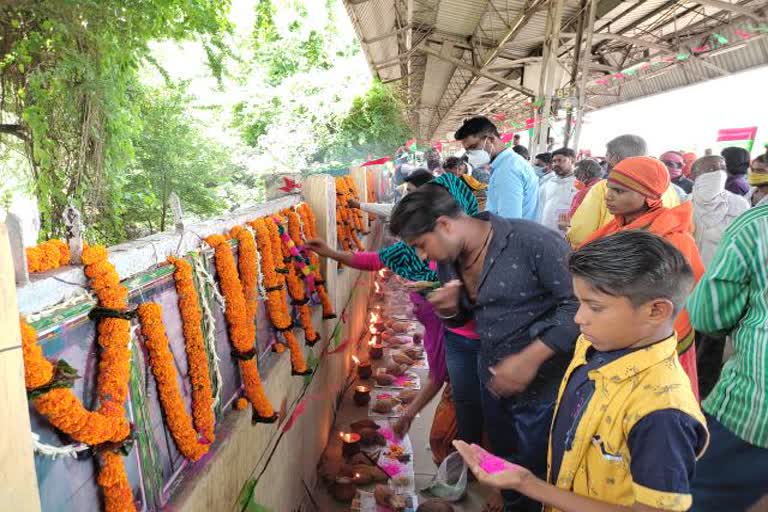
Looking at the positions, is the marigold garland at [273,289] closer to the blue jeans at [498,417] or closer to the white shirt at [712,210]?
the blue jeans at [498,417]

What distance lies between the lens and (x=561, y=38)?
10438 millimetres

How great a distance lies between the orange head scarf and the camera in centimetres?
252

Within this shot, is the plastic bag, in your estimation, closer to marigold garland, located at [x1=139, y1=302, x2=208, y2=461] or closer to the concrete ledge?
marigold garland, located at [x1=139, y1=302, x2=208, y2=461]

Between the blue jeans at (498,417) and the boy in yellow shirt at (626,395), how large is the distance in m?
0.72

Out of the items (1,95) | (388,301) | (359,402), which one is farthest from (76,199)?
(388,301)

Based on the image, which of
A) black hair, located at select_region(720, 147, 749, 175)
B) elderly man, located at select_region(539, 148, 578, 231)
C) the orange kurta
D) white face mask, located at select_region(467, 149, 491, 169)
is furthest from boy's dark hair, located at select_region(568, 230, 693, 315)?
white face mask, located at select_region(467, 149, 491, 169)

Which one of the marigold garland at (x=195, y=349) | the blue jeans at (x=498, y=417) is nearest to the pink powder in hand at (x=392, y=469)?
the blue jeans at (x=498, y=417)

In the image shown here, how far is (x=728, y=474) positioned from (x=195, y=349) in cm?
200

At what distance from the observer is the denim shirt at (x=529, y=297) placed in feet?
6.22

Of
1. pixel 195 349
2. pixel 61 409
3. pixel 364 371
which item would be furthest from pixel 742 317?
pixel 364 371

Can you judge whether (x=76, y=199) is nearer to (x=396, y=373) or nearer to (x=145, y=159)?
(x=145, y=159)

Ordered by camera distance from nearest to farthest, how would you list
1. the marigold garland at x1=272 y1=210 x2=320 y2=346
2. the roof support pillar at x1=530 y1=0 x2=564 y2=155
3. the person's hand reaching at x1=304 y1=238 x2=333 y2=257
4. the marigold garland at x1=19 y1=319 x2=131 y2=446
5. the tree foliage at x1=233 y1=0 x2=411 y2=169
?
1. the marigold garland at x1=19 y1=319 x2=131 y2=446
2. the marigold garland at x1=272 y1=210 x2=320 y2=346
3. the person's hand reaching at x1=304 y1=238 x2=333 y2=257
4. the tree foliage at x1=233 y1=0 x2=411 y2=169
5. the roof support pillar at x1=530 y1=0 x2=564 y2=155

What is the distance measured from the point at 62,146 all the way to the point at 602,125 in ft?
71.9

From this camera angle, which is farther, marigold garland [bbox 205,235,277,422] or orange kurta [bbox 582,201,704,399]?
orange kurta [bbox 582,201,704,399]
